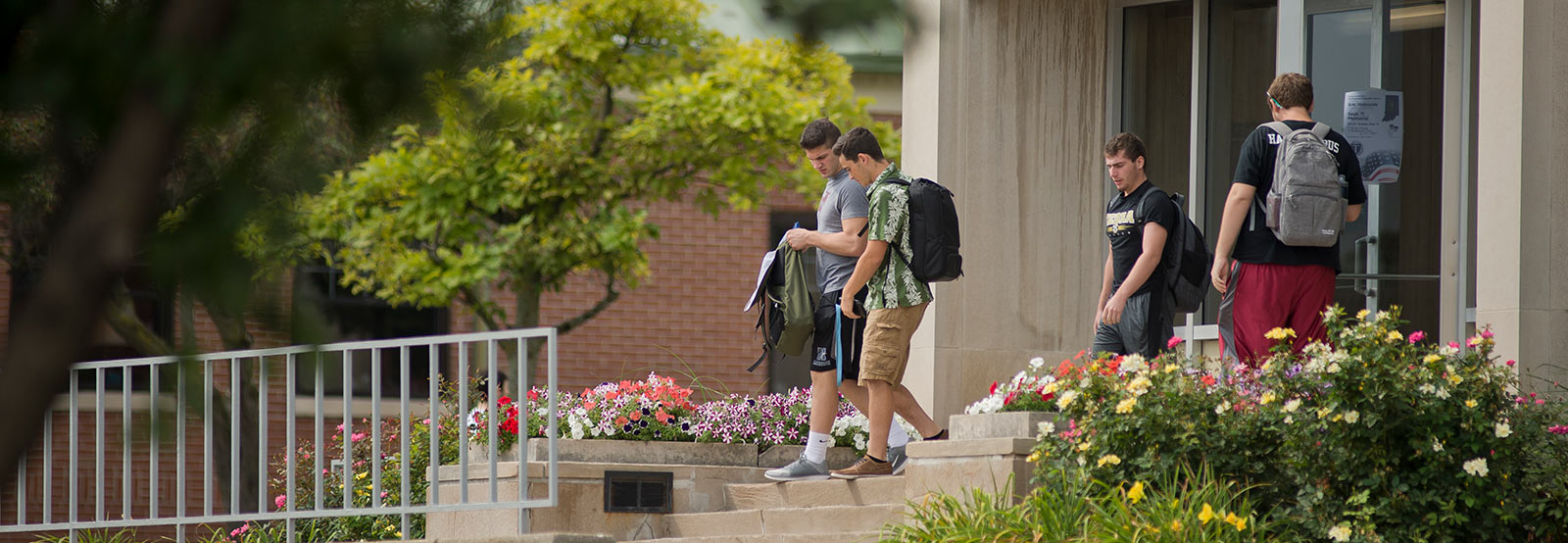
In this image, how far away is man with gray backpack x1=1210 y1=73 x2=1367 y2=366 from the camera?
654 cm

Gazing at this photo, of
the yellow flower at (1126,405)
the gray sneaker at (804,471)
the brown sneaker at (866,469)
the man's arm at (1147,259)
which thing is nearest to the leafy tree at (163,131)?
the yellow flower at (1126,405)

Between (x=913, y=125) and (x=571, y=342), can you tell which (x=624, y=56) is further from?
(x=571, y=342)

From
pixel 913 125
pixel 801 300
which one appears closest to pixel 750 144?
pixel 913 125

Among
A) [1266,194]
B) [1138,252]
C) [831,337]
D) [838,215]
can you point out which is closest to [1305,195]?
[1266,194]

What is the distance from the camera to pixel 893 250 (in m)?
7.18

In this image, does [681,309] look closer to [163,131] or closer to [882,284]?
[882,284]

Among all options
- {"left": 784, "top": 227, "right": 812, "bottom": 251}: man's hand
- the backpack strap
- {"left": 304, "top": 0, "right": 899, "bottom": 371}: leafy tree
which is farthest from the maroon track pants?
{"left": 304, "top": 0, "right": 899, "bottom": 371}: leafy tree

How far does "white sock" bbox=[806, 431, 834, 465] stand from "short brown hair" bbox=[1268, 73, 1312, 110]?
236cm

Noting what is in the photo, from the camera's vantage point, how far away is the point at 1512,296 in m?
7.00

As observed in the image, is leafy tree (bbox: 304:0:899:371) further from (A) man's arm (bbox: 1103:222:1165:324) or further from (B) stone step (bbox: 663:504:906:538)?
(A) man's arm (bbox: 1103:222:1165:324)

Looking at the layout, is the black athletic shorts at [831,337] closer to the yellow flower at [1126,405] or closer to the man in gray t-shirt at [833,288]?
the man in gray t-shirt at [833,288]

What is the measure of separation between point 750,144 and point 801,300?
5966mm

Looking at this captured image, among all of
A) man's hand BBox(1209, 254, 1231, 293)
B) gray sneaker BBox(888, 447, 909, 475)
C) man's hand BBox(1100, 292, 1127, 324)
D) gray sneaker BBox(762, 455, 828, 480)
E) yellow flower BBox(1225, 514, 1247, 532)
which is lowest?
gray sneaker BBox(762, 455, 828, 480)

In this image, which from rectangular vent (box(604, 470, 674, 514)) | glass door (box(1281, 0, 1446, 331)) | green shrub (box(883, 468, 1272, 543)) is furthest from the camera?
glass door (box(1281, 0, 1446, 331))
